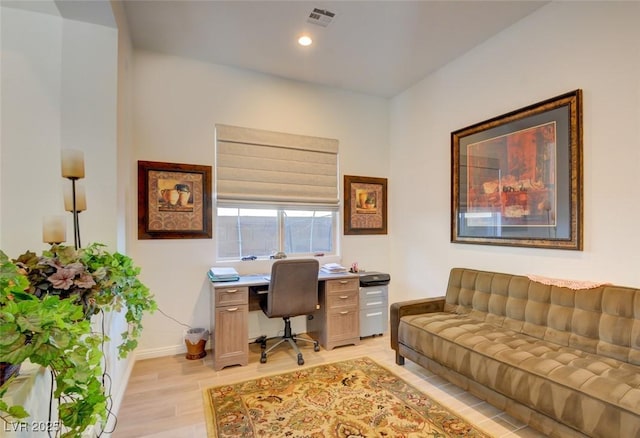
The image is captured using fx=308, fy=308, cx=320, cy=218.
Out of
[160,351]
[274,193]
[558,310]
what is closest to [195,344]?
[160,351]

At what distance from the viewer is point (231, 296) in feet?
9.37

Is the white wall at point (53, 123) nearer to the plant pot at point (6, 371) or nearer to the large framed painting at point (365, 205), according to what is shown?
the plant pot at point (6, 371)

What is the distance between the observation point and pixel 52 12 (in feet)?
6.77

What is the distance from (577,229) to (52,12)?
4007 mm

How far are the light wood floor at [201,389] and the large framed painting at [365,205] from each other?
145 centimetres

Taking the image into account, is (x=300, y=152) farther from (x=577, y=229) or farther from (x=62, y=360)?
(x=62, y=360)

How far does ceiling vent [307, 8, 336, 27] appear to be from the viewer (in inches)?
101

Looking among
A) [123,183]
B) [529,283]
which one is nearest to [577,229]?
[529,283]

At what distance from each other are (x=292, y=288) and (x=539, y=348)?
1.96 metres

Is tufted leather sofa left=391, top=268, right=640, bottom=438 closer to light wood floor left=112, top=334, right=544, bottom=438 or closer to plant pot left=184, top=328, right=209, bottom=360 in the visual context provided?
light wood floor left=112, top=334, right=544, bottom=438

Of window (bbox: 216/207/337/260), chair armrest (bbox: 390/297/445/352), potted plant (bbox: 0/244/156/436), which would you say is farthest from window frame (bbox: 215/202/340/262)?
potted plant (bbox: 0/244/156/436)

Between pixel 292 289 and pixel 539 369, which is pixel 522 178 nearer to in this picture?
pixel 539 369

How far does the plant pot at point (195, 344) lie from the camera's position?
9.91ft

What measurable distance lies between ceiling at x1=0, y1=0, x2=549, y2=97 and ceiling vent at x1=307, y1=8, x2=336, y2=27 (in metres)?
0.02
